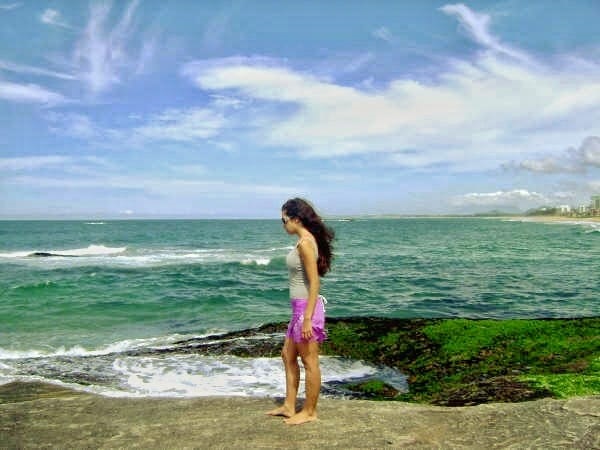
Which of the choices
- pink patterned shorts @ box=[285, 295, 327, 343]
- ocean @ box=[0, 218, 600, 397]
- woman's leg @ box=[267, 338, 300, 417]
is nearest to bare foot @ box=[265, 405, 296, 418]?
woman's leg @ box=[267, 338, 300, 417]

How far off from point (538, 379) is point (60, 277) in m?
30.4

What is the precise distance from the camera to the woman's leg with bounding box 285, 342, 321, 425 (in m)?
5.38

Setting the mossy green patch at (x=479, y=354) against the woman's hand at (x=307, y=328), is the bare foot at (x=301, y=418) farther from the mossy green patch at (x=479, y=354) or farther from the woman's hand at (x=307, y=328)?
the mossy green patch at (x=479, y=354)

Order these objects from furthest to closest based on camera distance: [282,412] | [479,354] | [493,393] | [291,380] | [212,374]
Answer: [479,354], [212,374], [493,393], [282,412], [291,380]

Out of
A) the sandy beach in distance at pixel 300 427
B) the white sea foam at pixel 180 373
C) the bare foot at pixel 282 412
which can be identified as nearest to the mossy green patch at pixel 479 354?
the white sea foam at pixel 180 373

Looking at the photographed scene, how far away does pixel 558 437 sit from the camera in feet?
16.9

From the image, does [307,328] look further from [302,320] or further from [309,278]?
[309,278]

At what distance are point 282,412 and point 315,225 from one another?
2.34 m

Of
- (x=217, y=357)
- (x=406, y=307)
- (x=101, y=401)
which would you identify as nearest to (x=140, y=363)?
(x=217, y=357)

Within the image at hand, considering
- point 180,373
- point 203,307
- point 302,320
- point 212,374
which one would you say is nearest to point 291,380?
point 302,320

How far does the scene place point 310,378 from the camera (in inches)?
214

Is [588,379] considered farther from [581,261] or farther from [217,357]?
[581,261]

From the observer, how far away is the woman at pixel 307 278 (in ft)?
17.1

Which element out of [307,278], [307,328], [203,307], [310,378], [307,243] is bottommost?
[203,307]
